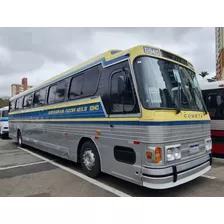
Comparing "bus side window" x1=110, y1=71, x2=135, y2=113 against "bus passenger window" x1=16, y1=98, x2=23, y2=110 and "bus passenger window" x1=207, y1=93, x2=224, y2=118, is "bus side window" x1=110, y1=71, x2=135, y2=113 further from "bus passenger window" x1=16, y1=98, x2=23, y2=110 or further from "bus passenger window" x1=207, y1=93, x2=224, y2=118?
"bus passenger window" x1=16, y1=98, x2=23, y2=110

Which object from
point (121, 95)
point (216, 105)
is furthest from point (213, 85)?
point (121, 95)

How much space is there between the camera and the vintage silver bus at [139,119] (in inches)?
149

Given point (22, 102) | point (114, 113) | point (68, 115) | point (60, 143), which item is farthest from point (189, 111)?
point (22, 102)

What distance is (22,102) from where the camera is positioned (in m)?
11.3

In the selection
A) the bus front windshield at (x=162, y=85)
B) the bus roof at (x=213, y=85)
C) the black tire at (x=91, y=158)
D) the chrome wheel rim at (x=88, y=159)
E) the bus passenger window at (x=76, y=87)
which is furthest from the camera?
the bus roof at (x=213, y=85)

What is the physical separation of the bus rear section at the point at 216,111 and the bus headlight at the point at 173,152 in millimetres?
4170

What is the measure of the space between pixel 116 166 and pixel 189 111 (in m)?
1.91

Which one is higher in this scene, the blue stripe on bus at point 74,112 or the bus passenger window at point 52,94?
the bus passenger window at point 52,94

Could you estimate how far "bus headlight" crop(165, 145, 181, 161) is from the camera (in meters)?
3.79

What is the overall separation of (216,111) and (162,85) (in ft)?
14.9

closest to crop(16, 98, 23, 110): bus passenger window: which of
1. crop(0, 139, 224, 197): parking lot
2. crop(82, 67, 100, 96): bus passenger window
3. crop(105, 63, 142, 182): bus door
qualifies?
crop(0, 139, 224, 197): parking lot

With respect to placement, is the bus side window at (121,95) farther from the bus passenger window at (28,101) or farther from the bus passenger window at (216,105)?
the bus passenger window at (28,101)

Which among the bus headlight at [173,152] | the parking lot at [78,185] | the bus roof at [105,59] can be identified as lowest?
the parking lot at [78,185]

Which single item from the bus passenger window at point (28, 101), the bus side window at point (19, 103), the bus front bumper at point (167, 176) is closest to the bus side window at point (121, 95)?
the bus front bumper at point (167, 176)
